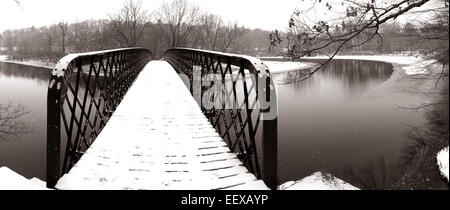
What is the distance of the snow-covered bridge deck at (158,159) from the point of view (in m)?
3.22

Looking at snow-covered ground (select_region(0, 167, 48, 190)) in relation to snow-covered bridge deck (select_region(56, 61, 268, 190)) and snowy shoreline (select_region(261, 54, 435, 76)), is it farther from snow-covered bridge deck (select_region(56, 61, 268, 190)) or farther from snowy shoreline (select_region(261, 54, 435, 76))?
snowy shoreline (select_region(261, 54, 435, 76))

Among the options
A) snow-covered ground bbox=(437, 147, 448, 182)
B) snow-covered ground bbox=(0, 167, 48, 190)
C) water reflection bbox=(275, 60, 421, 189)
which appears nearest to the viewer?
snow-covered ground bbox=(0, 167, 48, 190)

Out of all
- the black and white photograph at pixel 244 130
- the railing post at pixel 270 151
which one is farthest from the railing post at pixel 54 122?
the railing post at pixel 270 151

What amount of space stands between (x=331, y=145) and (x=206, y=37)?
49.1 m

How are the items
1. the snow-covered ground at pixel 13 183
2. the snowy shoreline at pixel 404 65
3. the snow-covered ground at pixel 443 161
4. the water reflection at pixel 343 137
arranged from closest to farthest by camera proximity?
the snow-covered ground at pixel 13 183 → the snow-covered ground at pixel 443 161 → the water reflection at pixel 343 137 → the snowy shoreline at pixel 404 65

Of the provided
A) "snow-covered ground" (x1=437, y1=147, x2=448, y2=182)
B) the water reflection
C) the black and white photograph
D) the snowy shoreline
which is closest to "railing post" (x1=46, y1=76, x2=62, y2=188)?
the black and white photograph

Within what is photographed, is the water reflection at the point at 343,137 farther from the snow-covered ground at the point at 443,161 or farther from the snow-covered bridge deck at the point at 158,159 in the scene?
the snow-covered bridge deck at the point at 158,159

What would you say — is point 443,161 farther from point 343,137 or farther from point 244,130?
point 244,130

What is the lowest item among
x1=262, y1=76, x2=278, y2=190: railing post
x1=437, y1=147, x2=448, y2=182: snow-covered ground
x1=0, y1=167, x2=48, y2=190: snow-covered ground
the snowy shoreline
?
x1=437, y1=147, x2=448, y2=182: snow-covered ground

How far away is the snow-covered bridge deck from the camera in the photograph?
322 centimetres

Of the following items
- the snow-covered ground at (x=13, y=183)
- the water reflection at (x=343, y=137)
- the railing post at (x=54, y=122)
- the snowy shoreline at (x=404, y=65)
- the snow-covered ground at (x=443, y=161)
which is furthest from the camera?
the snowy shoreline at (x=404, y=65)

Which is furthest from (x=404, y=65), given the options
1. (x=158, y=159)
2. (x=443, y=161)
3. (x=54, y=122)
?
(x=54, y=122)

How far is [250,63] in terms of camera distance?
3582 millimetres
